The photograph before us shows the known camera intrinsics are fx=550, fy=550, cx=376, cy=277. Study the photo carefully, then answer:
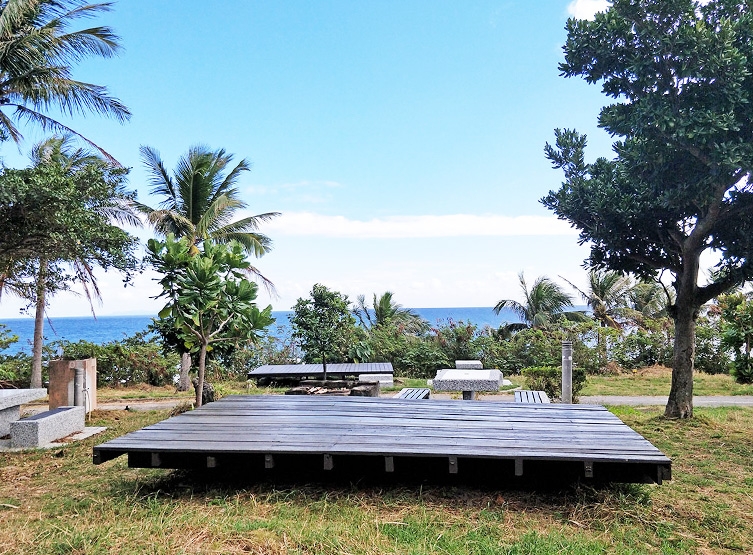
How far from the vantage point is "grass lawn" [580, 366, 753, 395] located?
11883 millimetres

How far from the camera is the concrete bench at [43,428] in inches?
275

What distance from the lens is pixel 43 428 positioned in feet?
23.3

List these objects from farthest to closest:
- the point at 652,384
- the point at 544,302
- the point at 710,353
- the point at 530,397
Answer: the point at 544,302, the point at 710,353, the point at 652,384, the point at 530,397

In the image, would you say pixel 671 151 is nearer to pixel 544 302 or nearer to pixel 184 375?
pixel 184 375

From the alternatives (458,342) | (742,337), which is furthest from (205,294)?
(458,342)

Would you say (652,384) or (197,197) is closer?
A: (652,384)

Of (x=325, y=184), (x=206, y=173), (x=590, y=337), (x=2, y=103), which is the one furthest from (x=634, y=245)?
(x=325, y=184)

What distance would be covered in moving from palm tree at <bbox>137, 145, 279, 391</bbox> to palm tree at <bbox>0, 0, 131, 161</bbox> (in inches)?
183

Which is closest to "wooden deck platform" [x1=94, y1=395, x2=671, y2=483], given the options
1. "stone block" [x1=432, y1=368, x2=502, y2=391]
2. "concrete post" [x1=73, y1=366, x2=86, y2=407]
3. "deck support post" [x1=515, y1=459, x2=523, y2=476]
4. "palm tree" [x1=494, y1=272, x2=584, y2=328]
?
"deck support post" [x1=515, y1=459, x2=523, y2=476]

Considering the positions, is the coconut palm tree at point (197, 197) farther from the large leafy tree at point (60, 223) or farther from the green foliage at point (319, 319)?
→ the large leafy tree at point (60, 223)

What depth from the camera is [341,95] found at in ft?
58.0

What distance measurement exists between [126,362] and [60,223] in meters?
8.52

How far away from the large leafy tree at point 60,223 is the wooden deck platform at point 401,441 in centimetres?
305

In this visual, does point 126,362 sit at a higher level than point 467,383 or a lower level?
lower
